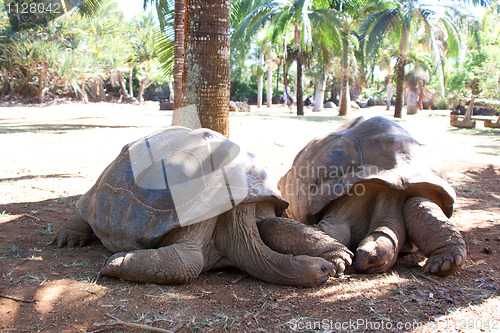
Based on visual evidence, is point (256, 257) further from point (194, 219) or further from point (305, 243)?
point (194, 219)

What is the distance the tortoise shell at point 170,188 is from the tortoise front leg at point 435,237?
2.82 ft

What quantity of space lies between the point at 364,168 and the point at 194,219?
1228 mm

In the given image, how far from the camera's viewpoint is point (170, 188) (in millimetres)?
2494

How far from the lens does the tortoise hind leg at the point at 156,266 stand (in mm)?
2250

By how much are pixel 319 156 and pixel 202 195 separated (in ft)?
3.76

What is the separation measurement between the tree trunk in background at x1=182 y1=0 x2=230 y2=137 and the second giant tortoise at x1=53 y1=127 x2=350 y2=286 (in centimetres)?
115

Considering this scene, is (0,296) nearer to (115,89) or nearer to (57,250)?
(57,250)

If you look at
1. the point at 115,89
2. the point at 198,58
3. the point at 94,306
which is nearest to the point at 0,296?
the point at 94,306

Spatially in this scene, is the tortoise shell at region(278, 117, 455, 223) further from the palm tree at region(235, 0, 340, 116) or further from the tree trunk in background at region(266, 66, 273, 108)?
the tree trunk in background at region(266, 66, 273, 108)

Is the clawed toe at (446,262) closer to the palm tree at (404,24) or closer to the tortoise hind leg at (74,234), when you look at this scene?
the tortoise hind leg at (74,234)

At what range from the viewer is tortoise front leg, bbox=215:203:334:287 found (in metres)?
2.26

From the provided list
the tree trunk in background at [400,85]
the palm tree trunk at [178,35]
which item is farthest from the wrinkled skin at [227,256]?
the tree trunk in background at [400,85]

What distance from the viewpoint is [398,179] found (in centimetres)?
273

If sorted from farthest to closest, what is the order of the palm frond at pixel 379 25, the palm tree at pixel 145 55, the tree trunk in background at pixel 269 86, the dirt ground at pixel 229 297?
the palm tree at pixel 145 55
the tree trunk in background at pixel 269 86
the palm frond at pixel 379 25
the dirt ground at pixel 229 297
